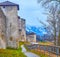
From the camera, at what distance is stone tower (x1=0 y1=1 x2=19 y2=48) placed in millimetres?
59469

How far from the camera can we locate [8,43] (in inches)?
2304

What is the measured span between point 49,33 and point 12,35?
9606 mm

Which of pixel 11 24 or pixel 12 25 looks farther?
pixel 12 25

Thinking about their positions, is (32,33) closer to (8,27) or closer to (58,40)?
(8,27)

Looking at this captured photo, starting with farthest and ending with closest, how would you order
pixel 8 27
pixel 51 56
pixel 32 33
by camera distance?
pixel 32 33 → pixel 8 27 → pixel 51 56

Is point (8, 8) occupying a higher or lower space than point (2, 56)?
higher

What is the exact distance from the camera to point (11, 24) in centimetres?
6050

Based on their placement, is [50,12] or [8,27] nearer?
[50,12]

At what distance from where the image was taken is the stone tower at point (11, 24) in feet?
195

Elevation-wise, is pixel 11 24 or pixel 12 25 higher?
pixel 11 24

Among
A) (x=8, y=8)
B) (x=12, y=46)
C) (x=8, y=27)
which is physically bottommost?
(x=12, y=46)

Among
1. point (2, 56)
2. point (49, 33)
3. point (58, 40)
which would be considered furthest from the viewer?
point (49, 33)

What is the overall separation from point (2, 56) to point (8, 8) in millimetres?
33220

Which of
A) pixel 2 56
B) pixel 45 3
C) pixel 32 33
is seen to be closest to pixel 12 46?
pixel 2 56
